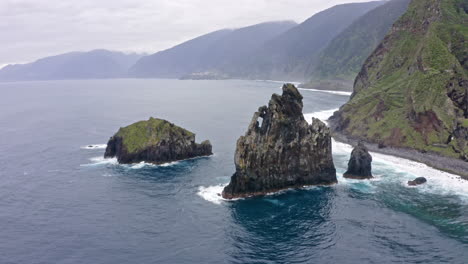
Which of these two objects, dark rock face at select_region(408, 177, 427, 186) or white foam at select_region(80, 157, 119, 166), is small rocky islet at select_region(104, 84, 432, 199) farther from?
white foam at select_region(80, 157, 119, 166)

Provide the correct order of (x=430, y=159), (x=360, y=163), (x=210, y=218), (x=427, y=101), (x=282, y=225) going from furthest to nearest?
(x=427, y=101)
(x=430, y=159)
(x=360, y=163)
(x=210, y=218)
(x=282, y=225)

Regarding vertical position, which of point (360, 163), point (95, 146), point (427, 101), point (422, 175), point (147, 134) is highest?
point (427, 101)

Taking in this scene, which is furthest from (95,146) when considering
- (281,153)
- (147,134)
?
(281,153)

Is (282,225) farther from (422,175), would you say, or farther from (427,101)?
(427,101)

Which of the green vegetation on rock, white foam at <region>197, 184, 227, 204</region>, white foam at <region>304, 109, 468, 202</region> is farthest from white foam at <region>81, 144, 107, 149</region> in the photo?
white foam at <region>304, 109, 468, 202</region>

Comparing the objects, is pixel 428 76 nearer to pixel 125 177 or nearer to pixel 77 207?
pixel 125 177

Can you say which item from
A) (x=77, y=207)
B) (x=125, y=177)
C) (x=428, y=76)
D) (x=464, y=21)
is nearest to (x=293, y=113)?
(x=125, y=177)

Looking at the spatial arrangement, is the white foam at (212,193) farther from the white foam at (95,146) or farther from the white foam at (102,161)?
the white foam at (95,146)
